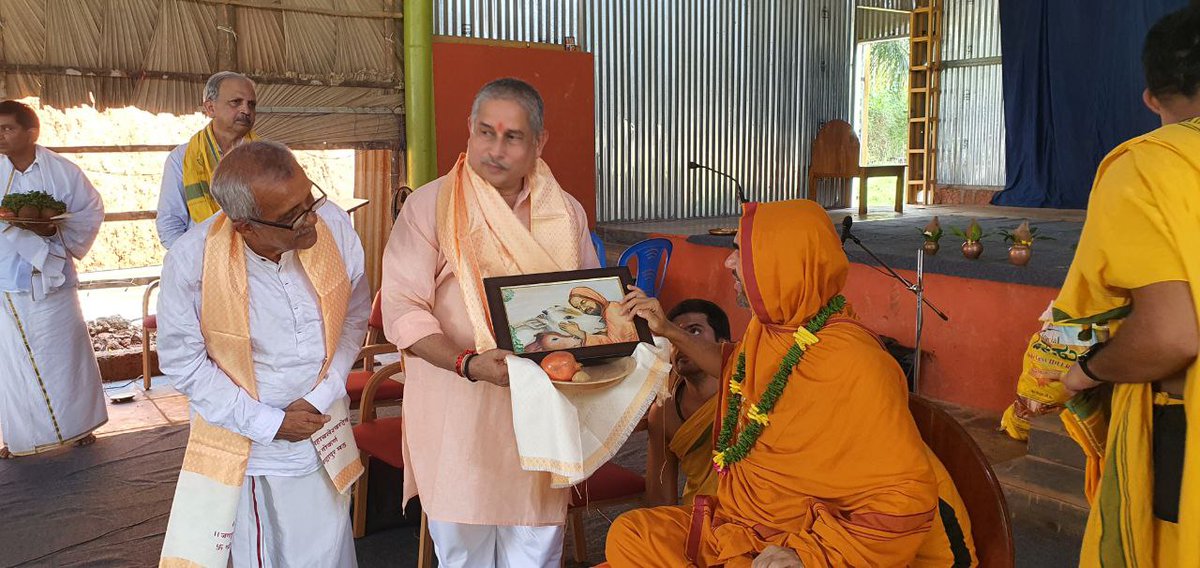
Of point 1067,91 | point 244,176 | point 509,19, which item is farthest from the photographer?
point 1067,91

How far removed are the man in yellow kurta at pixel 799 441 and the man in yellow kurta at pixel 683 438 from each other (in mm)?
504

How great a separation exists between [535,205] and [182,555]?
1223mm

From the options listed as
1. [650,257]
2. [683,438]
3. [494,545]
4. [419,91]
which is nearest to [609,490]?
[683,438]

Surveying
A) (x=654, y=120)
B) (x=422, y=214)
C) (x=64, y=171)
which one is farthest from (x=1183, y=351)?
(x=654, y=120)

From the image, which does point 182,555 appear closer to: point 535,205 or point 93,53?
point 535,205

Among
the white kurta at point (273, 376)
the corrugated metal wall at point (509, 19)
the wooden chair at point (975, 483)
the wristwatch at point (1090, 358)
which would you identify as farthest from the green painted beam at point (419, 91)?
the wristwatch at point (1090, 358)

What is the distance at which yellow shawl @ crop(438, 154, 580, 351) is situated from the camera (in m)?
2.41

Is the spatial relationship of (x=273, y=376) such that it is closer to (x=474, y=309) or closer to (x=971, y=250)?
(x=474, y=309)

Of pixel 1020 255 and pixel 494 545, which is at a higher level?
pixel 1020 255

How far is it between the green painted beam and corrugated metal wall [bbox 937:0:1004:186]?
807 cm

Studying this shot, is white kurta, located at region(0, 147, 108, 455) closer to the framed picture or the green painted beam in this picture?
the green painted beam

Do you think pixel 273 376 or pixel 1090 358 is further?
pixel 273 376

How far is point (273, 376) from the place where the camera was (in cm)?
241

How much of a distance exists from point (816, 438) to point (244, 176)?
4.64 feet
